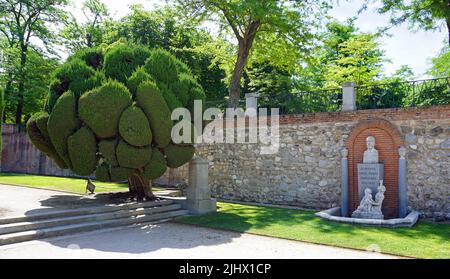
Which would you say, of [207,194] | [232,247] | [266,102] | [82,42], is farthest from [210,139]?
[82,42]

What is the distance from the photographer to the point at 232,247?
23.0 ft

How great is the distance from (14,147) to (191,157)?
66.0 feet

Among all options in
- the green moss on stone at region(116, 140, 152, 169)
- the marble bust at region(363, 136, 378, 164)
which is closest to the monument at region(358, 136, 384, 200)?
the marble bust at region(363, 136, 378, 164)

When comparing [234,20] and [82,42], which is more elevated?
[82,42]

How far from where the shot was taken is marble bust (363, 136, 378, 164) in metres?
10.7

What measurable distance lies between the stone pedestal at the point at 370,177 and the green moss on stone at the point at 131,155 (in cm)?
614

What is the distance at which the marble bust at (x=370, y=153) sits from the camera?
35.2 ft

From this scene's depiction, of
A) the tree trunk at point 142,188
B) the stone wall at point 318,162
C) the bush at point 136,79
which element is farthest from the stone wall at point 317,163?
the bush at point 136,79

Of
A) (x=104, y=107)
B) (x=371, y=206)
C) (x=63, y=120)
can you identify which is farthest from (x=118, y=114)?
(x=371, y=206)

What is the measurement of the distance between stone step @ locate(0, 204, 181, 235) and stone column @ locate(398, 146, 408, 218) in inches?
253

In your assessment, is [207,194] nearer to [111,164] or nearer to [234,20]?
[111,164]

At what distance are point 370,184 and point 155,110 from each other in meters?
6.44

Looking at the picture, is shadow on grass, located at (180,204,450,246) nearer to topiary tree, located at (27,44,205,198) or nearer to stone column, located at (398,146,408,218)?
stone column, located at (398,146,408,218)

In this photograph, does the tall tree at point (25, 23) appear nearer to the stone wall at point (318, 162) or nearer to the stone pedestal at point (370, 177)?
the stone wall at point (318, 162)
